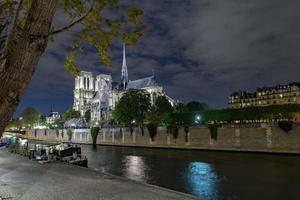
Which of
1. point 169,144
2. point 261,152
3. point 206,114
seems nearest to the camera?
point 261,152

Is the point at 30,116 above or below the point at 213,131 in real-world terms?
above

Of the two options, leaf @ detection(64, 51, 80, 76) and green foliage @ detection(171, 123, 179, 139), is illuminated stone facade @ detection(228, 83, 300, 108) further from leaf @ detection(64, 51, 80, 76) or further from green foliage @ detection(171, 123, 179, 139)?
leaf @ detection(64, 51, 80, 76)

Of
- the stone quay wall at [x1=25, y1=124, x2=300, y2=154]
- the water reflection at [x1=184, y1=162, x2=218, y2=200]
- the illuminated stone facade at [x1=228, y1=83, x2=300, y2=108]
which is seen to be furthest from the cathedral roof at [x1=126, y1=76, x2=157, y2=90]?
the water reflection at [x1=184, y1=162, x2=218, y2=200]

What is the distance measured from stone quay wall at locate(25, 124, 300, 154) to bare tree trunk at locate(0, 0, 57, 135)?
128ft

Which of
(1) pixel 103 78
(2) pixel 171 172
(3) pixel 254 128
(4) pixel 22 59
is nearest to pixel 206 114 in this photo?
(3) pixel 254 128

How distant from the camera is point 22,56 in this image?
10.8 ft

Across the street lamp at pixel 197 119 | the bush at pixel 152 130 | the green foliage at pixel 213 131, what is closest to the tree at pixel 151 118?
the bush at pixel 152 130

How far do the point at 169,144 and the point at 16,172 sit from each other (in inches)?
1426

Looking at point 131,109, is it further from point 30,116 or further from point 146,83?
point 30,116

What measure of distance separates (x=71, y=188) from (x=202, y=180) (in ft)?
40.0

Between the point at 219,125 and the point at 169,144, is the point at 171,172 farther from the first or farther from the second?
the point at 169,144

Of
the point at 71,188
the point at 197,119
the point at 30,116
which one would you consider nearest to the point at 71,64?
the point at 71,188

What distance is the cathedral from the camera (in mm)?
135125

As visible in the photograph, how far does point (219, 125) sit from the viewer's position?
1810 inches
